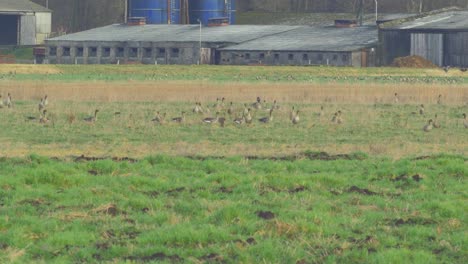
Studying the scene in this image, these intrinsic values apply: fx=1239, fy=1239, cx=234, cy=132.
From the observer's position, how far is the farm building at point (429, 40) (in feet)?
326

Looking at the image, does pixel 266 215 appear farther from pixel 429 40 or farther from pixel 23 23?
pixel 23 23

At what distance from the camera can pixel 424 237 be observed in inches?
698

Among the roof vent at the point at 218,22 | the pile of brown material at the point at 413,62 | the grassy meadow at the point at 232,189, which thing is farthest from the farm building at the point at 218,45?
the grassy meadow at the point at 232,189

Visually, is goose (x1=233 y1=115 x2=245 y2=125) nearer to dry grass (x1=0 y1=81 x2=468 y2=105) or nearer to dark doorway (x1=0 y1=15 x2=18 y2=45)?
dry grass (x1=0 y1=81 x2=468 y2=105)

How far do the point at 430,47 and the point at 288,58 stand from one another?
463 inches

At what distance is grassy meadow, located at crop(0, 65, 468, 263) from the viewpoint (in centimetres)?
1700

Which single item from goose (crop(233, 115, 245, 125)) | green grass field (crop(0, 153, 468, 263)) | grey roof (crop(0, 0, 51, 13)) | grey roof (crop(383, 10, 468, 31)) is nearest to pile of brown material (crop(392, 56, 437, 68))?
grey roof (crop(383, 10, 468, 31))

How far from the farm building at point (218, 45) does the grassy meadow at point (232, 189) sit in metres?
57.9

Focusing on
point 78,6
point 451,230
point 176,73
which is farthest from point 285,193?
point 78,6

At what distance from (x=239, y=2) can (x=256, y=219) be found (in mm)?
148528

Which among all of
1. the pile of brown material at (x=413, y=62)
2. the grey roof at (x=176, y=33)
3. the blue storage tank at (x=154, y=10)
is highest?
the blue storage tank at (x=154, y=10)

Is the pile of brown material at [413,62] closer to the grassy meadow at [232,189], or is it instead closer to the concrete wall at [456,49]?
the concrete wall at [456,49]

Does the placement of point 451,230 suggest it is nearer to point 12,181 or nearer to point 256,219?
point 256,219

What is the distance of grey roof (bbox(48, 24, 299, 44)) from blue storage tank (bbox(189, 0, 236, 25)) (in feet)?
36.2
